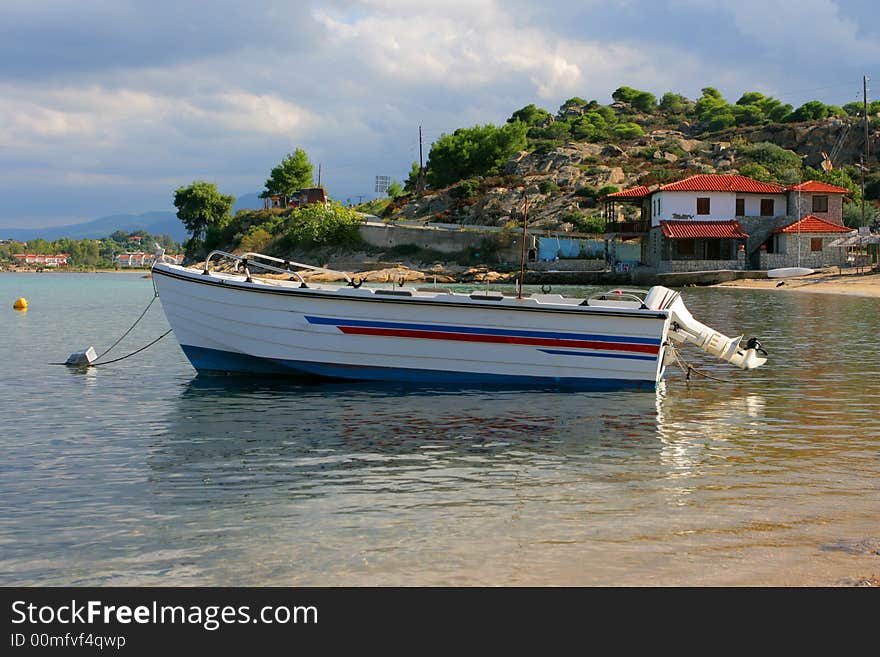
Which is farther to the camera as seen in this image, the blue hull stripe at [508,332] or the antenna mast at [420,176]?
the antenna mast at [420,176]

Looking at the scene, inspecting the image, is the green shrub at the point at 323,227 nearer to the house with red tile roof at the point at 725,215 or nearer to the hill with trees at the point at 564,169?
the hill with trees at the point at 564,169

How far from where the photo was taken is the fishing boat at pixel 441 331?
1463cm

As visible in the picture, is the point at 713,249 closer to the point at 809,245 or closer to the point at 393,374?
the point at 809,245

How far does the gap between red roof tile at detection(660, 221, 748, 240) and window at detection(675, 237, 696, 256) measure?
2.43 ft

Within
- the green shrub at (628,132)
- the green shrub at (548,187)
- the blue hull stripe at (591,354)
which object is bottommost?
the blue hull stripe at (591,354)

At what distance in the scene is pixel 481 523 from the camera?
765 centimetres

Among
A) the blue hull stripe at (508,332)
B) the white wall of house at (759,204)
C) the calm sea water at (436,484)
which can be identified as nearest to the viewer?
the calm sea water at (436,484)

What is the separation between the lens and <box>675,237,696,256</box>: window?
63188mm

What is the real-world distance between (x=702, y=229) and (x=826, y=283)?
10.4 m

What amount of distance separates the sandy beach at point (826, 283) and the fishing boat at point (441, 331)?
37013 millimetres

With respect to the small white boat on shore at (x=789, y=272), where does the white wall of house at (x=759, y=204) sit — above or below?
above

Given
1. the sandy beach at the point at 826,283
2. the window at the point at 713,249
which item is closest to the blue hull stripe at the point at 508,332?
the sandy beach at the point at 826,283

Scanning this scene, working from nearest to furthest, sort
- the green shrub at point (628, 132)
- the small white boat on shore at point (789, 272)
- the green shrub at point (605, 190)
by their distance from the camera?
the small white boat on shore at point (789, 272), the green shrub at point (605, 190), the green shrub at point (628, 132)
